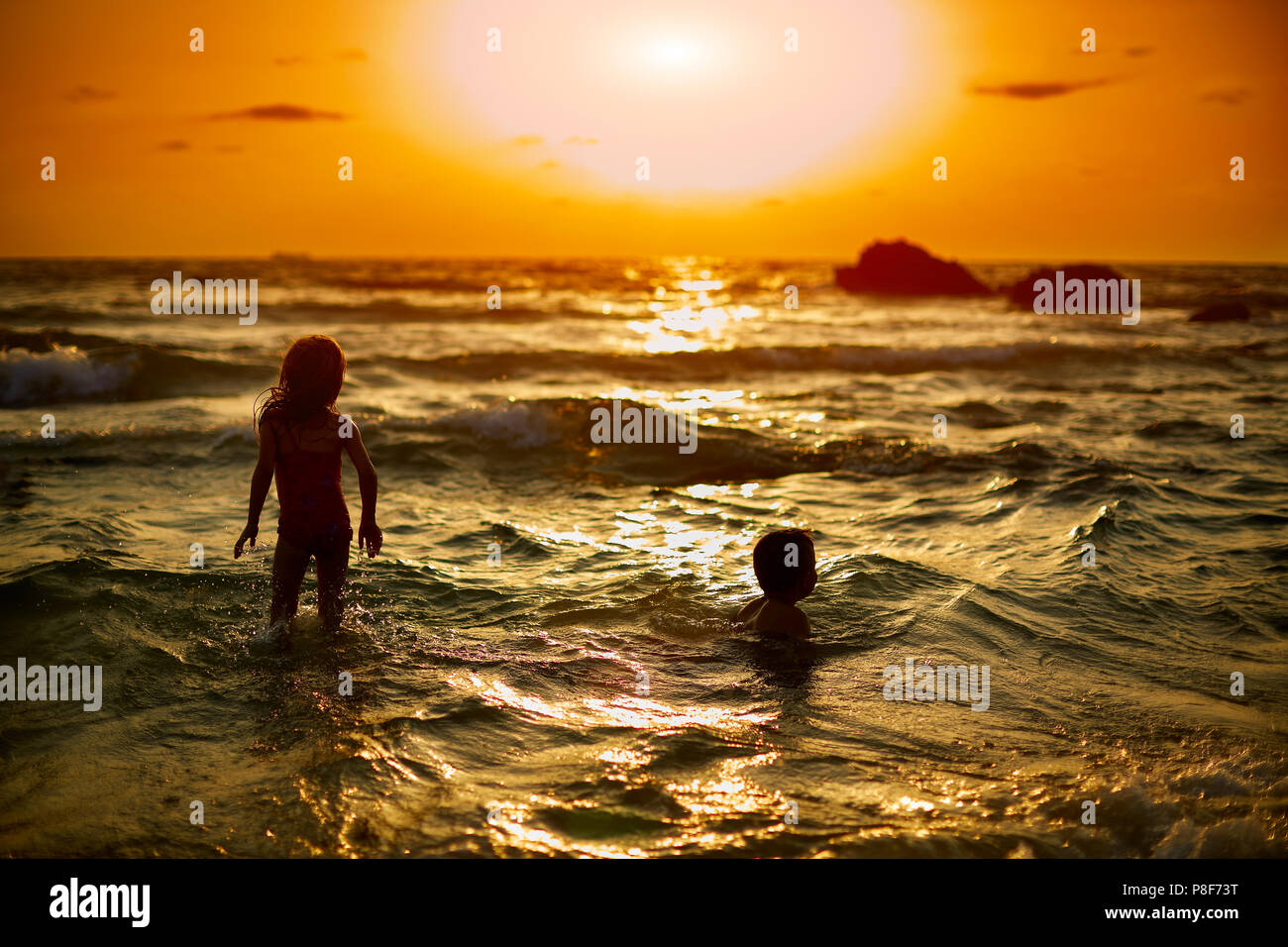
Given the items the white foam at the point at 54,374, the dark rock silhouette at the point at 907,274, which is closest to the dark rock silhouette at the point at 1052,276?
the dark rock silhouette at the point at 907,274

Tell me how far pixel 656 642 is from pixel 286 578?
2252 millimetres

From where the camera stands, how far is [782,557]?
539cm

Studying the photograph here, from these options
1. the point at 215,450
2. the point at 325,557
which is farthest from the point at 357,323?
the point at 325,557

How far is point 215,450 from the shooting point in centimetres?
1112

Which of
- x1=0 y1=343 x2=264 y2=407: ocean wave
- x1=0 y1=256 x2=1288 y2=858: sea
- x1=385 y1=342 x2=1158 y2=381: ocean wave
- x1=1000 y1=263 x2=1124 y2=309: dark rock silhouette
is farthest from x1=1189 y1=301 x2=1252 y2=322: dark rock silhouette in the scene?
x1=0 y1=343 x2=264 y2=407: ocean wave

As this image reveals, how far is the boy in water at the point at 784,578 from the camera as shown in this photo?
5.40 meters

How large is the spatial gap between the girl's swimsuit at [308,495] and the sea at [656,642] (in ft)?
2.22

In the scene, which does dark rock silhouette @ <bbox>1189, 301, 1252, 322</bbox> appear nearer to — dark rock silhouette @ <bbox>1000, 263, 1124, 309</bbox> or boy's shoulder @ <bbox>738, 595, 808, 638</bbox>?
dark rock silhouette @ <bbox>1000, 263, 1124, 309</bbox>

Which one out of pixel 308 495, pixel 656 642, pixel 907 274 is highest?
pixel 907 274

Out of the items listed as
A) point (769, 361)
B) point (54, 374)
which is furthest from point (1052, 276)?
point (54, 374)

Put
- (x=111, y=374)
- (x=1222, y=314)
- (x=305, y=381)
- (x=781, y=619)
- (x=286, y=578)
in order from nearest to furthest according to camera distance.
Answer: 1. (x=305, y=381)
2. (x=286, y=578)
3. (x=781, y=619)
4. (x=111, y=374)
5. (x=1222, y=314)

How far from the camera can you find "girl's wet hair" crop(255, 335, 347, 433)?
196 inches

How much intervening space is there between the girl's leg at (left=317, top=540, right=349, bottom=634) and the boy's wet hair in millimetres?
2512

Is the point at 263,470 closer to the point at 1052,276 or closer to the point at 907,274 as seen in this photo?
the point at 1052,276
